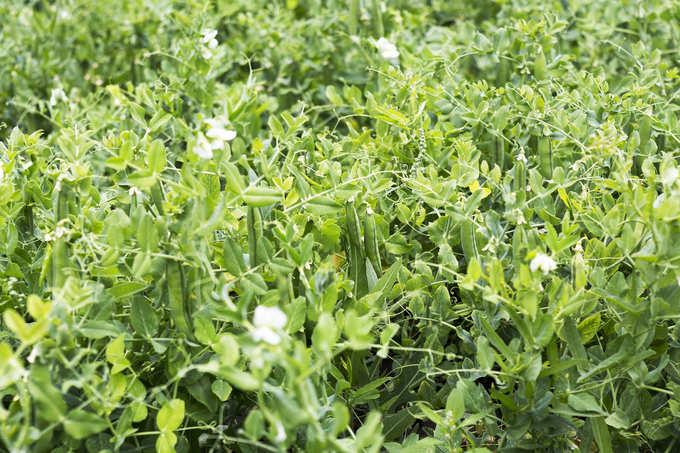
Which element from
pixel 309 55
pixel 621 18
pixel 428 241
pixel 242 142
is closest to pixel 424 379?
pixel 428 241

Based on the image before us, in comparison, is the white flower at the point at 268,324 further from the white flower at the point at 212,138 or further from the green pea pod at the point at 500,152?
the green pea pod at the point at 500,152

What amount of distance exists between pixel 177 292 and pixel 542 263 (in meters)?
0.65

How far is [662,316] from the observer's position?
4.07ft

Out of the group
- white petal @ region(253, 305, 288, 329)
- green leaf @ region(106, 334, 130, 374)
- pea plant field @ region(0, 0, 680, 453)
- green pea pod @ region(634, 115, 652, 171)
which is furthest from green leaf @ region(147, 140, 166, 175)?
green pea pod @ region(634, 115, 652, 171)

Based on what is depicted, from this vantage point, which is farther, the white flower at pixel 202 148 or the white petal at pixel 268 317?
the white flower at pixel 202 148

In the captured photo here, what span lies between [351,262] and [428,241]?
0.90ft

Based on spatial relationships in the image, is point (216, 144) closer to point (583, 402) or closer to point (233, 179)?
point (233, 179)

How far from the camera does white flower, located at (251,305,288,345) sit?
1001 millimetres

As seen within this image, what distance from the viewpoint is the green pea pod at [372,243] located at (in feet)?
4.94

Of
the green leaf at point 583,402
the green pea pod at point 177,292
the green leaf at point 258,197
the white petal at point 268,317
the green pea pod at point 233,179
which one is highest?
the green pea pod at point 233,179

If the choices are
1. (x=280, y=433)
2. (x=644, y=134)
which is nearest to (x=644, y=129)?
(x=644, y=134)

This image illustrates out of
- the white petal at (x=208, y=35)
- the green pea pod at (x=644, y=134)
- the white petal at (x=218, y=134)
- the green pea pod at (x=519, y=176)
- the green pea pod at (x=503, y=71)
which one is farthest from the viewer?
the green pea pod at (x=503, y=71)

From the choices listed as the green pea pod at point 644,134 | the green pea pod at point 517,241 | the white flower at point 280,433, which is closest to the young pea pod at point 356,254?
the green pea pod at point 517,241

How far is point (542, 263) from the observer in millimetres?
1220
